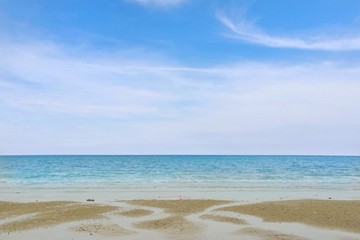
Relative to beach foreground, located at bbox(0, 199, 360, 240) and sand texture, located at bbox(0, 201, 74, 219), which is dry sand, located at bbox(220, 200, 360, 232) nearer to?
beach foreground, located at bbox(0, 199, 360, 240)

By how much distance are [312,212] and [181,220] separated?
22.6 ft

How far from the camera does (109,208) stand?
69.1 feet

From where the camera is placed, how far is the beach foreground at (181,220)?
573 inches

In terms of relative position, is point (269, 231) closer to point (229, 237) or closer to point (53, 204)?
point (229, 237)

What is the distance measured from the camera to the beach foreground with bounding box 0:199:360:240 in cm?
1456

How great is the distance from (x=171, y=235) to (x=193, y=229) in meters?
1.47

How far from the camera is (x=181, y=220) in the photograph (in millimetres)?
17359

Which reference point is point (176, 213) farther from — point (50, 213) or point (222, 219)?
point (50, 213)

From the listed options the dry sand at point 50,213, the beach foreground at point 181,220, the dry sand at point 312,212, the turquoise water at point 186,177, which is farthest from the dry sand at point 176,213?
the turquoise water at point 186,177

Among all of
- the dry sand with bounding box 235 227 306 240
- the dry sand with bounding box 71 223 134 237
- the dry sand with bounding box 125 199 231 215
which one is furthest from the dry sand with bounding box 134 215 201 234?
the dry sand with bounding box 125 199 231 215

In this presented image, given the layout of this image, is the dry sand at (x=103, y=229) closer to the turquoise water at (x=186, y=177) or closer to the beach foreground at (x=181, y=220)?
the beach foreground at (x=181, y=220)

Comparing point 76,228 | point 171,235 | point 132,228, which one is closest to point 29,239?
point 76,228

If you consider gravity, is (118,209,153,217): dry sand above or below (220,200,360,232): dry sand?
below

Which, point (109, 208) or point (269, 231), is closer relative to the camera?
point (269, 231)
